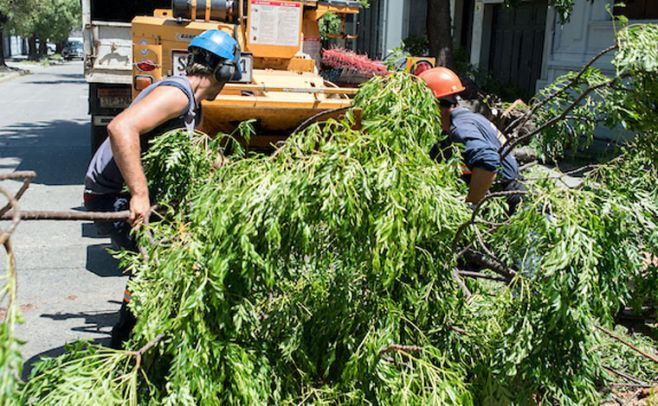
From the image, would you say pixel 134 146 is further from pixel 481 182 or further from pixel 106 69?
pixel 106 69

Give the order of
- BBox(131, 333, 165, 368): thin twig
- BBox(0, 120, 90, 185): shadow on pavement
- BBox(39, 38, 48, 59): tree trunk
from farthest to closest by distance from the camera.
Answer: BBox(39, 38, 48, 59): tree trunk
BBox(0, 120, 90, 185): shadow on pavement
BBox(131, 333, 165, 368): thin twig

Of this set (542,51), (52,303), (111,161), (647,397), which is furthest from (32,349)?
(542,51)

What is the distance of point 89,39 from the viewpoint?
9.66 m

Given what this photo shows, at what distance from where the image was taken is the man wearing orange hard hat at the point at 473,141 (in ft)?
14.2

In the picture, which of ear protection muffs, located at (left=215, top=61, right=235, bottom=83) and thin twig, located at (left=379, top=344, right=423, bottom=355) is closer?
thin twig, located at (left=379, top=344, right=423, bottom=355)

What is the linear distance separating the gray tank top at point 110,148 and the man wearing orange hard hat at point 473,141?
1406 mm

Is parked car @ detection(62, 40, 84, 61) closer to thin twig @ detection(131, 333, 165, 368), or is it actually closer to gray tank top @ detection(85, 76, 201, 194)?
gray tank top @ detection(85, 76, 201, 194)

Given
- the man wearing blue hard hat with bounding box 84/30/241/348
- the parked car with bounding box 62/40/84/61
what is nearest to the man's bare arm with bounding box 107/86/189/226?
the man wearing blue hard hat with bounding box 84/30/241/348

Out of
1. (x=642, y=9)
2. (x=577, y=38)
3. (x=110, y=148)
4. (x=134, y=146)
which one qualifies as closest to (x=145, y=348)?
(x=134, y=146)

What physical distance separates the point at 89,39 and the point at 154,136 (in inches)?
256

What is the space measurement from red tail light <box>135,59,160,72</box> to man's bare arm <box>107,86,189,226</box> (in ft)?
14.2

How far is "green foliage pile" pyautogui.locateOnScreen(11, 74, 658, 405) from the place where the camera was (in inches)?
101

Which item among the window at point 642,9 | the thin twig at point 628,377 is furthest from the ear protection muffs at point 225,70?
the window at point 642,9

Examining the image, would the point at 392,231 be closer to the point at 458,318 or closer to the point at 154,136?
the point at 458,318
